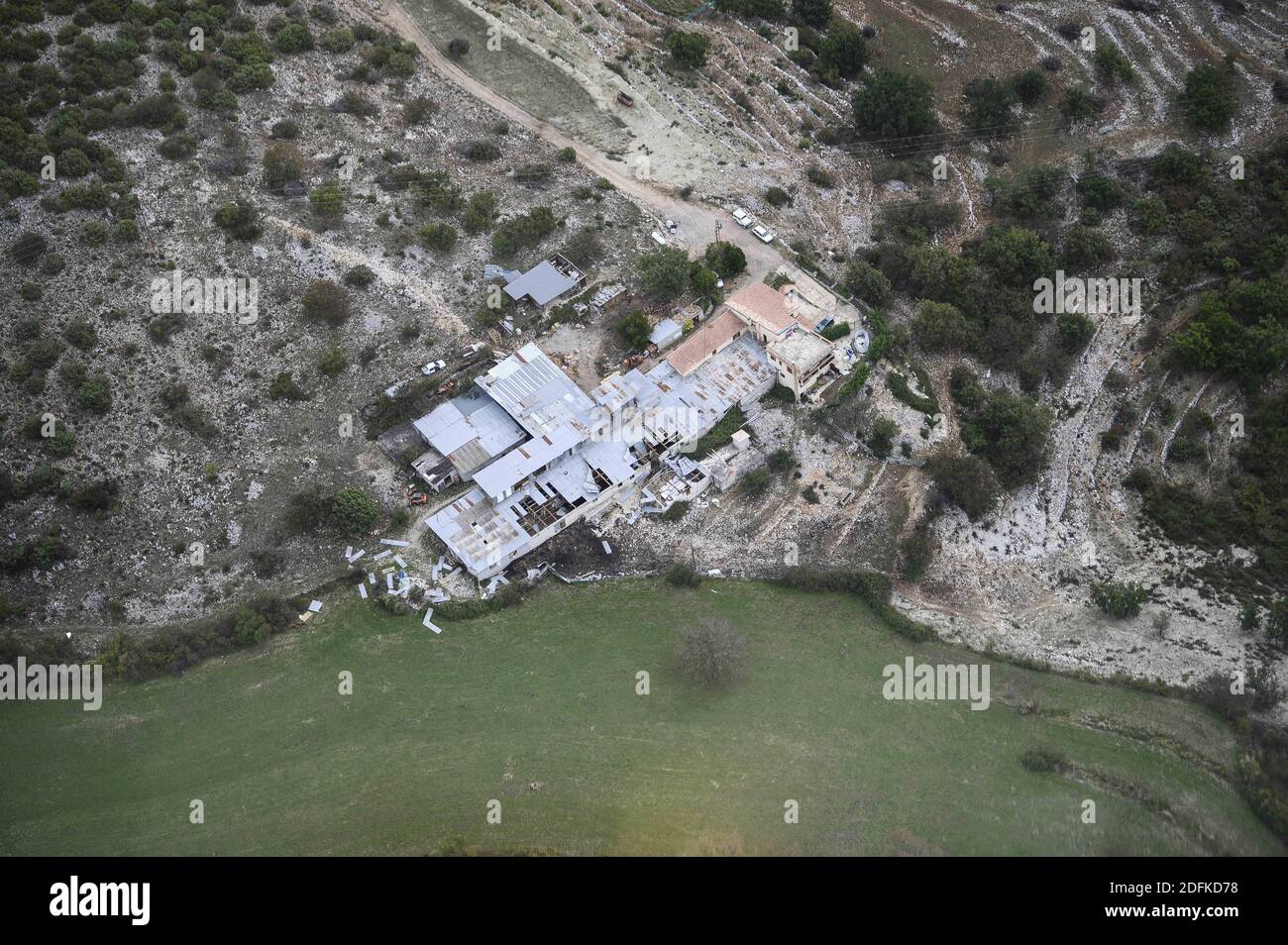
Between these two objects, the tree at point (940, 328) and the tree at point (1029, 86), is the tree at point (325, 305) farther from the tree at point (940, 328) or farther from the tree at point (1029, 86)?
the tree at point (1029, 86)

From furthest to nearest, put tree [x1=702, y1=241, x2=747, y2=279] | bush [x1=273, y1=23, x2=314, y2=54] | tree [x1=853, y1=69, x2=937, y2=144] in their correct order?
bush [x1=273, y1=23, x2=314, y2=54]
tree [x1=853, y1=69, x2=937, y2=144]
tree [x1=702, y1=241, x2=747, y2=279]

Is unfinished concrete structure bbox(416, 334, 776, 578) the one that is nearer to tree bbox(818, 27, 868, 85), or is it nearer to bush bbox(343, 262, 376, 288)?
bush bbox(343, 262, 376, 288)

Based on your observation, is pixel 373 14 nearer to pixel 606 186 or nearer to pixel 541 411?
pixel 606 186

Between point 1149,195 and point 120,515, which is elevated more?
point 1149,195

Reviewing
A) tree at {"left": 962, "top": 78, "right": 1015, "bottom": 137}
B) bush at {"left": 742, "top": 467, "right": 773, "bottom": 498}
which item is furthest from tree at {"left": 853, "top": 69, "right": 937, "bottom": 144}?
bush at {"left": 742, "top": 467, "right": 773, "bottom": 498}

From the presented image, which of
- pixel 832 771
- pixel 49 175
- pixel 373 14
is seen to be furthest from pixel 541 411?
pixel 373 14

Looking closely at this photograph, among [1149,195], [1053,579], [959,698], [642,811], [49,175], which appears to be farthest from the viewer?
[1149,195]
